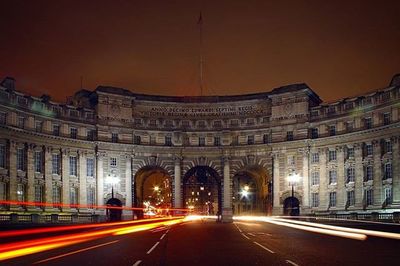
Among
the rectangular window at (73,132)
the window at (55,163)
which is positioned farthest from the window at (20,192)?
the rectangular window at (73,132)

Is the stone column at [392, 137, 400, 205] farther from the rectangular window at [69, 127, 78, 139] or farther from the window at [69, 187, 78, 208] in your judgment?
the rectangular window at [69, 127, 78, 139]

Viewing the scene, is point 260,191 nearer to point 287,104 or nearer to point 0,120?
point 287,104

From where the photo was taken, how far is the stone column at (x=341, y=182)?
77250 mm

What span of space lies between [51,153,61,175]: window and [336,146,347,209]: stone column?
3905 cm

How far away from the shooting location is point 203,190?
5246 inches

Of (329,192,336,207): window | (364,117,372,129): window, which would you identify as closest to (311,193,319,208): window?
(329,192,336,207): window

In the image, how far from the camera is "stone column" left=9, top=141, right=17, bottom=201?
2694 inches

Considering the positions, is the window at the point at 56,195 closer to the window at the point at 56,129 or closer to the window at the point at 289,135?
the window at the point at 56,129

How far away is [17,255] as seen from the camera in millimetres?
20859

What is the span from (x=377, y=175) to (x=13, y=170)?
4606cm

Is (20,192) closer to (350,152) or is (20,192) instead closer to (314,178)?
(314,178)

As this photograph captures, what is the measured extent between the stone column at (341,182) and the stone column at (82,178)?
35.9 m

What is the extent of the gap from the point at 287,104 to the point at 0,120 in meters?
41.8

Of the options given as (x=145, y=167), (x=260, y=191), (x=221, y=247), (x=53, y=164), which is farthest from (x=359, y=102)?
(x=221, y=247)
